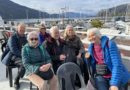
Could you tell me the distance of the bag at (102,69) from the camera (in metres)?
3.77

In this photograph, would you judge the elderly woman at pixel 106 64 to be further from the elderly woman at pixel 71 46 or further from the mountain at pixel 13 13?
the mountain at pixel 13 13

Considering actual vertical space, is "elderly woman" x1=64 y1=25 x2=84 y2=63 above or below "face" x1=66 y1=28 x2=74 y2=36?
below

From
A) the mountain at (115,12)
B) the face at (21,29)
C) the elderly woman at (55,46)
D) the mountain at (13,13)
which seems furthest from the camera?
the mountain at (115,12)

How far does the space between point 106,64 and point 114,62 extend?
0.15 metres

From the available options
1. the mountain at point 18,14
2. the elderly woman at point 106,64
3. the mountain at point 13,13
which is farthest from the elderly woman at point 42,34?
the mountain at point 13,13

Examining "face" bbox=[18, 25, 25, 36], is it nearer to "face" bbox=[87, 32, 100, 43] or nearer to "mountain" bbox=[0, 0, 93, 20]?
"face" bbox=[87, 32, 100, 43]

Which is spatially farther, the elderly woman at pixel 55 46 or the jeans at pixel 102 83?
the elderly woman at pixel 55 46

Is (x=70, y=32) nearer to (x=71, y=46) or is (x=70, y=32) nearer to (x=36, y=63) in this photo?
(x=71, y=46)

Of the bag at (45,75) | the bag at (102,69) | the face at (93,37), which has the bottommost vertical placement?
the bag at (45,75)

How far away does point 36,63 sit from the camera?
439cm

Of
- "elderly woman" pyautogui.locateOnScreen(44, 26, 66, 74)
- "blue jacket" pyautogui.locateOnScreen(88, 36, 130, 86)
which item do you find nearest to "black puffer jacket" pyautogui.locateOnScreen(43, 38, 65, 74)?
"elderly woman" pyautogui.locateOnScreen(44, 26, 66, 74)

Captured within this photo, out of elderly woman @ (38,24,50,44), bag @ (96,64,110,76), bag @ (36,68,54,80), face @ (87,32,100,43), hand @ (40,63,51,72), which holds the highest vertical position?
face @ (87,32,100,43)

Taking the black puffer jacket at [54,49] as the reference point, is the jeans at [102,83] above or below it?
below

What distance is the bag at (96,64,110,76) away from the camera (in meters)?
3.77
